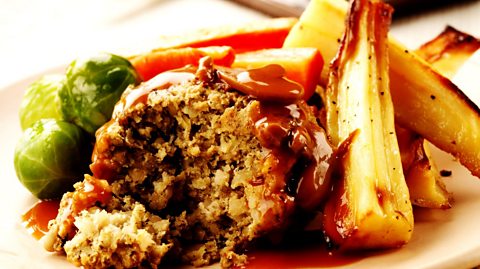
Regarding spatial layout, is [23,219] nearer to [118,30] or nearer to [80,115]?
[80,115]

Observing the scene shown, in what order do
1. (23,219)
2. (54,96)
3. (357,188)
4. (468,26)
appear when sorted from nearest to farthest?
(357,188), (23,219), (54,96), (468,26)

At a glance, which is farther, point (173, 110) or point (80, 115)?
point (80, 115)

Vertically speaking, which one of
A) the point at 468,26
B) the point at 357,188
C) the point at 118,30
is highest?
the point at 357,188

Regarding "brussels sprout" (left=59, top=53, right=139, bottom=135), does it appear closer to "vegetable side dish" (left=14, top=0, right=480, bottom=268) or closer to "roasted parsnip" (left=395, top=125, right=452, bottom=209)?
"vegetable side dish" (left=14, top=0, right=480, bottom=268)

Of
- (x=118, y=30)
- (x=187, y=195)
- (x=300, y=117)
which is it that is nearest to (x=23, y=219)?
(x=187, y=195)

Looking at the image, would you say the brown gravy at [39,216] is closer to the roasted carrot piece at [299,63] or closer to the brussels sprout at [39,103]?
the brussels sprout at [39,103]

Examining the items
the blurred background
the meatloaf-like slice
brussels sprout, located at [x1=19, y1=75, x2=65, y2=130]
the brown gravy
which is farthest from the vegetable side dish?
the blurred background

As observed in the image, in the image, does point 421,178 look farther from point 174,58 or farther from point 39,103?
point 39,103
